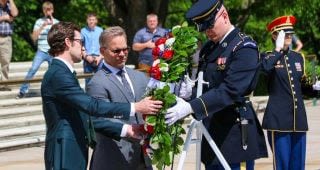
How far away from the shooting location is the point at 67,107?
5312 mm

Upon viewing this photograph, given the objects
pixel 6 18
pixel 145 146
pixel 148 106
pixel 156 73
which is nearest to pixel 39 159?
pixel 6 18

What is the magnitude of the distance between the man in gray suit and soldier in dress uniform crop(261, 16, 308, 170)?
2537mm

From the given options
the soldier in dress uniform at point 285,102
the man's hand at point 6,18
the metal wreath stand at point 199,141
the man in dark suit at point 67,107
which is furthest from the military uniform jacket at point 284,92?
the man's hand at point 6,18

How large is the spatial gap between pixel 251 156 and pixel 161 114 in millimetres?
884

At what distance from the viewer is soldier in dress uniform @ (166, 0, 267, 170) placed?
5547 mm

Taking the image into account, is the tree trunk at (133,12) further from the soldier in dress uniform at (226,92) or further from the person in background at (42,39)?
the soldier in dress uniform at (226,92)

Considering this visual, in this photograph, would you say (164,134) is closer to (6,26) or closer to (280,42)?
(280,42)

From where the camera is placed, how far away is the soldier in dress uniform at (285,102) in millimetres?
8000

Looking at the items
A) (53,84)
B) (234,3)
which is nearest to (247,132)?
(53,84)

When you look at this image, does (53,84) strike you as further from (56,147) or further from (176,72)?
(176,72)

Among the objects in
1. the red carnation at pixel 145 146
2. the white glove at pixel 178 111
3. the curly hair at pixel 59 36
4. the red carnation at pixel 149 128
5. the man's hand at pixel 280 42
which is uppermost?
the curly hair at pixel 59 36

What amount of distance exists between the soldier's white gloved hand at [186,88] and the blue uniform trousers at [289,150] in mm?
2421

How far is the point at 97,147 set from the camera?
5.77 meters

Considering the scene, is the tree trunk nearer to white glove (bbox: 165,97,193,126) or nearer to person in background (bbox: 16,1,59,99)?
person in background (bbox: 16,1,59,99)
